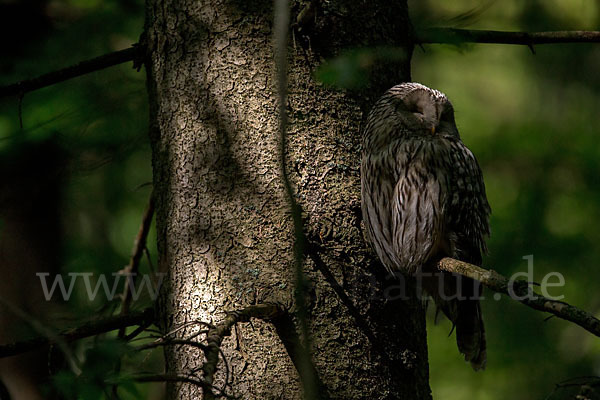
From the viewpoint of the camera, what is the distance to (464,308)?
2910 mm

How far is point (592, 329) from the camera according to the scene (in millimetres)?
1597

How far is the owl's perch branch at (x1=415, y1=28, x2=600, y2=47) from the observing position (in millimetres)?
2438

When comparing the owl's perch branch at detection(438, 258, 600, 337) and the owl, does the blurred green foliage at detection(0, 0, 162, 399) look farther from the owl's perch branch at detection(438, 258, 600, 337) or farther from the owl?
the owl's perch branch at detection(438, 258, 600, 337)

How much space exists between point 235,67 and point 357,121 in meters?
0.50

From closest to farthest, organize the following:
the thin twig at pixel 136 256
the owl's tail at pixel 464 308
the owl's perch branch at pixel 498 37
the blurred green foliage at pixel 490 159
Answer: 1. the owl's perch branch at pixel 498 37
2. the owl's tail at pixel 464 308
3. the thin twig at pixel 136 256
4. the blurred green foliage at pixel 490 159

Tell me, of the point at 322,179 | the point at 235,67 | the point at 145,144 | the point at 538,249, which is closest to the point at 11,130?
the point at 145,144

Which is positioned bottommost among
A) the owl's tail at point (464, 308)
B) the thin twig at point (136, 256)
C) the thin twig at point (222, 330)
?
the thin twig at point (222, 330)

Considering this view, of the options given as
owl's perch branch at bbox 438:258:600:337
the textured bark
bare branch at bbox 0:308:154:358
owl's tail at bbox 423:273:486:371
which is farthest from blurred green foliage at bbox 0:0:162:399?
owl's perch branch at bbox 438:258:600:337

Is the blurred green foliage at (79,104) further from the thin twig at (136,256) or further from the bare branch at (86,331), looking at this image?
the bare branch at (86,331)

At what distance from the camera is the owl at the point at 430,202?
2854mm

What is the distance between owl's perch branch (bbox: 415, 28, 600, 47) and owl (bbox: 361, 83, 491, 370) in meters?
0.34

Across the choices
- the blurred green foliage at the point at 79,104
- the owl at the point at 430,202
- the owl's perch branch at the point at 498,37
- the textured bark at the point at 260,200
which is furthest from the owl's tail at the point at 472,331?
the blurred green foliage at the point at 79,104

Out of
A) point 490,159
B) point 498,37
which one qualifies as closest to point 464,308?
point 498,37

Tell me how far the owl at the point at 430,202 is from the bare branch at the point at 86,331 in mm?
1043
